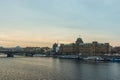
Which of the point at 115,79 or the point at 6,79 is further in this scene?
the point at 115,79

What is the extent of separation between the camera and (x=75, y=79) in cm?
6681

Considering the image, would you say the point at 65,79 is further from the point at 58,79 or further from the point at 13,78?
the point at 13,78

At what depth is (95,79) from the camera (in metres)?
68.2

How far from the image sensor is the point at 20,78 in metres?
67.4

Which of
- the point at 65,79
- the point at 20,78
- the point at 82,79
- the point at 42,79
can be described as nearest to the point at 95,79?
the point at 82,79

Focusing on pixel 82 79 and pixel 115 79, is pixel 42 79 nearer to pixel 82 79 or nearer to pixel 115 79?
pixel 82 79

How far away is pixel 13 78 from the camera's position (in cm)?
6706

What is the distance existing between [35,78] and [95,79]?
14.2m

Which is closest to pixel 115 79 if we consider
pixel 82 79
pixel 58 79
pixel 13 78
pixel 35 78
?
pixel 82 79

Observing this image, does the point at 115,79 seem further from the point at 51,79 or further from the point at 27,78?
the point at 27,78

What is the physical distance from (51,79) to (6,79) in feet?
33.6

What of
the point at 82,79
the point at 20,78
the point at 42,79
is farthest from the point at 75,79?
the point at 20,78

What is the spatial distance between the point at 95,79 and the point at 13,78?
19353 millimetres

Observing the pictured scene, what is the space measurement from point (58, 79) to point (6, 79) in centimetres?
1185
